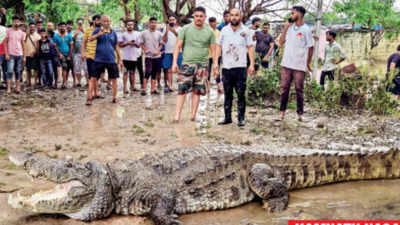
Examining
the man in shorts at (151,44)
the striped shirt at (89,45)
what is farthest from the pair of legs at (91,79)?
the man in shorts at (151,44)

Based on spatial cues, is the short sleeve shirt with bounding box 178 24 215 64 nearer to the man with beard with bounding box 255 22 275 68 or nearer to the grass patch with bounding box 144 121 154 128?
the grass patch with bounding box 144 121 154 128

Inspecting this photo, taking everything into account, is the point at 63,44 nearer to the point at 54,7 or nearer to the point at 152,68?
the point at 152,68

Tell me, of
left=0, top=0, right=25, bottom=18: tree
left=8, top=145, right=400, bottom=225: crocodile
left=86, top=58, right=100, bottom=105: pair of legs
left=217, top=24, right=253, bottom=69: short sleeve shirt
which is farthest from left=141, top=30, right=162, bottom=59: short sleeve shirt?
left=0, top=0, right=25, bottom=18: tree

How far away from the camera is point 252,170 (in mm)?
3191

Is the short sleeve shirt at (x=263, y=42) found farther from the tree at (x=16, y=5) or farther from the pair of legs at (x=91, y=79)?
the tree at (x=16, y=5)

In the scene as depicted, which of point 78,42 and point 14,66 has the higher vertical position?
point 78,42

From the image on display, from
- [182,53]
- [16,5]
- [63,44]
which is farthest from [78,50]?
[16,5]

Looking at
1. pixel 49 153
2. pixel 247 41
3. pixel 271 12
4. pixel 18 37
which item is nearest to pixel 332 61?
pixel 247 41

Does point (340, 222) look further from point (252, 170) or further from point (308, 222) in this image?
point (252, 170)

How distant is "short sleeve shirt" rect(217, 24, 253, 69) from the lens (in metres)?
5.78

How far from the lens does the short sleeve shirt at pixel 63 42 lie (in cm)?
1001

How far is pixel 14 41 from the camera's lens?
28.4 feet

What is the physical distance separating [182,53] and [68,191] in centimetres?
425

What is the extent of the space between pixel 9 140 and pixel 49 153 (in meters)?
0.96
